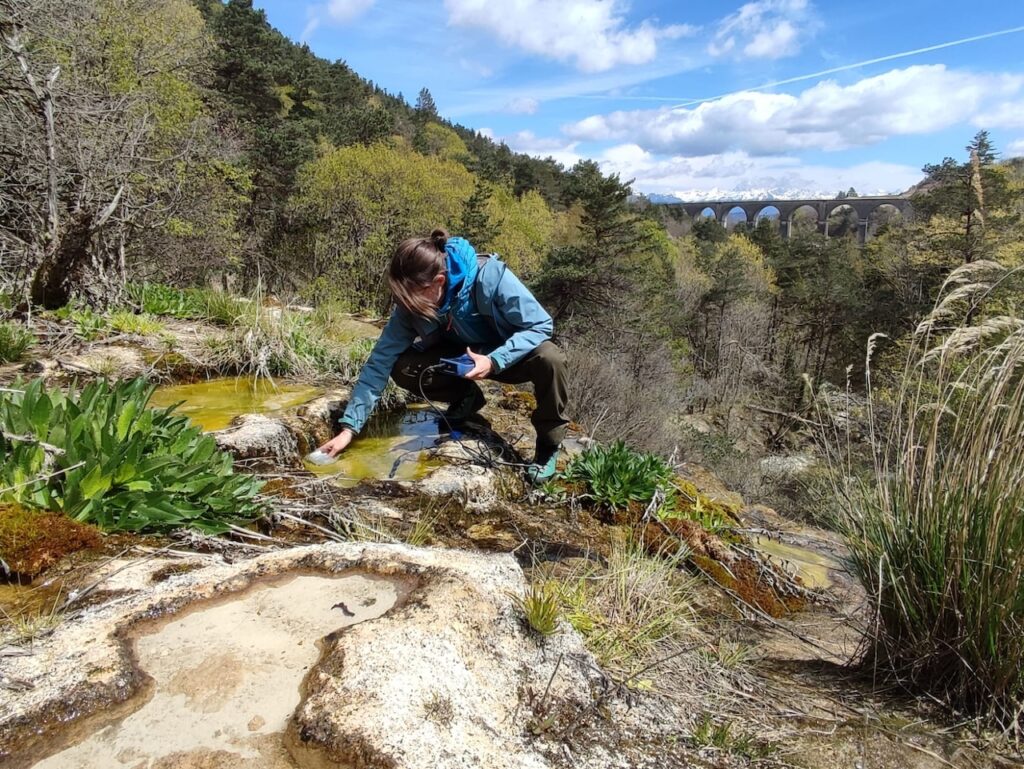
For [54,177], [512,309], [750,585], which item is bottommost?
[750,585]

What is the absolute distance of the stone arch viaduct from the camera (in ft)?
181

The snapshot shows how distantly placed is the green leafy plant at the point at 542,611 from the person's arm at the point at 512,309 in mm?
1401

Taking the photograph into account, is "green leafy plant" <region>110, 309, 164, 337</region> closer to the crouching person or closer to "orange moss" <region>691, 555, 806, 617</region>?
the crouching person

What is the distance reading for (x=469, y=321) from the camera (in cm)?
308

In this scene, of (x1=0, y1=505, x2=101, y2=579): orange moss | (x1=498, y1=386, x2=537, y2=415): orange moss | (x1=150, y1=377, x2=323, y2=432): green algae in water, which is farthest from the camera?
(x1=498, y1=386, x2=537, y2=415): orange moss

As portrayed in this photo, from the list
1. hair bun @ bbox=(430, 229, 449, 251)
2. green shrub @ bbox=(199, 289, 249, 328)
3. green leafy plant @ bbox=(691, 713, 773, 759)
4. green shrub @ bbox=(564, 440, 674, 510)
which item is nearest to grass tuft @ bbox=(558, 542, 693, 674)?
green leafy plant @ bbox=(691, 713, 773, 759)

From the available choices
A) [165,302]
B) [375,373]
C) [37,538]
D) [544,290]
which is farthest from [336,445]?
[544,290]

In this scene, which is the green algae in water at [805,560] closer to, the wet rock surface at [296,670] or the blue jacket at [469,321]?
the blue jacket at [469,321]

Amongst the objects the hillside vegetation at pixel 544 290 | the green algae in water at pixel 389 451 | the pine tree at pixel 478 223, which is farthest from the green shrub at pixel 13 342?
the pine tree at pixel 478 223

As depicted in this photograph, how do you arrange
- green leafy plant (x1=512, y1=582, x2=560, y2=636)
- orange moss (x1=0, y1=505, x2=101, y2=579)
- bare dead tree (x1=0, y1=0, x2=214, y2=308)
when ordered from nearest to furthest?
green leafy plant (x1=512, y1=582, x2=560, y2=636)
orange moss (x1=0, y1=505, x2=101, y2=579)
bare dead tree (x1=0, y1=0, x2=214, y2=308)

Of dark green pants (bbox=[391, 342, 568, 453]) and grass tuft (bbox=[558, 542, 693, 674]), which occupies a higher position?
dark green pants (bbox=[391, 342, 568, 453])

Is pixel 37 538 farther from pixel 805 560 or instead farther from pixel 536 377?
pixel 805 560

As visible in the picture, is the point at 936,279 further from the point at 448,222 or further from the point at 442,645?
the point at 442,645

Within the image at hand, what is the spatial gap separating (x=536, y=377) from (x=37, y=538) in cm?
210
